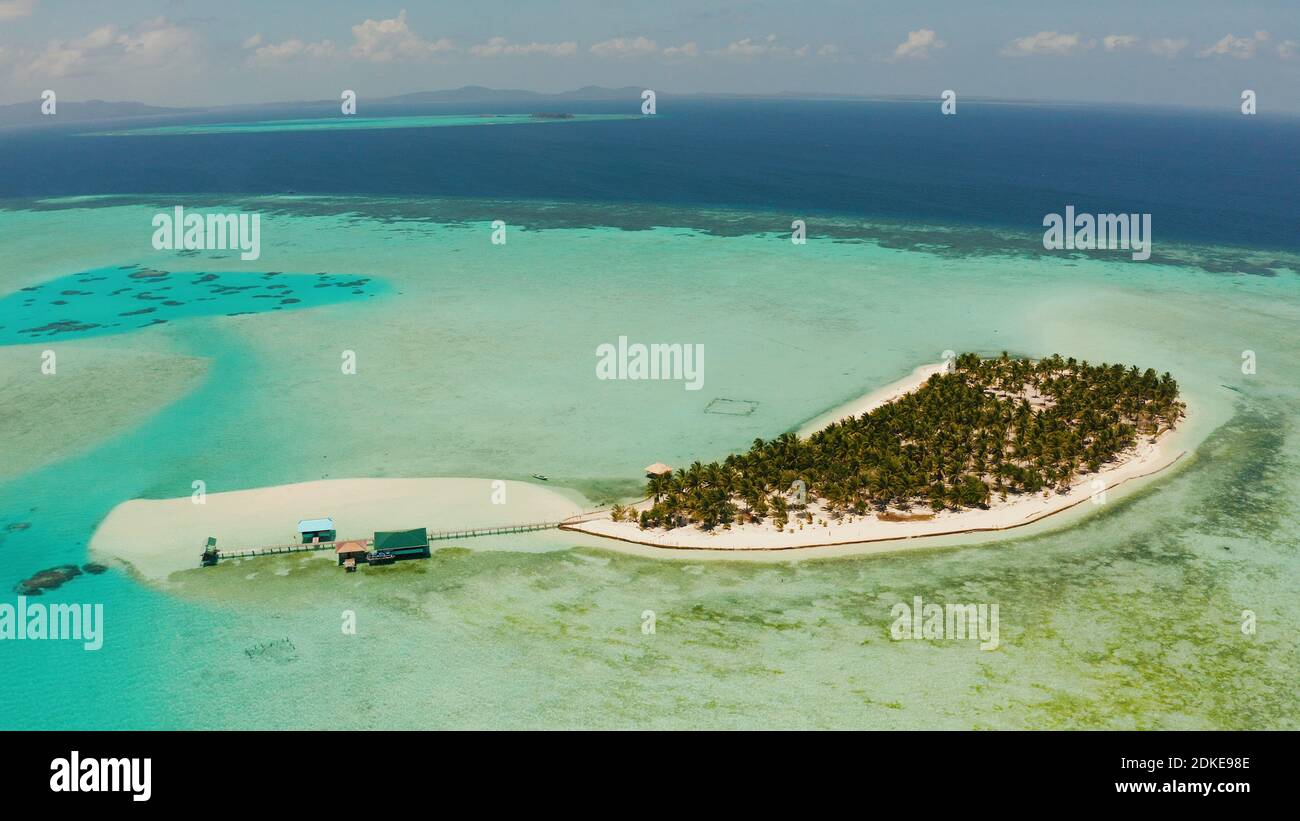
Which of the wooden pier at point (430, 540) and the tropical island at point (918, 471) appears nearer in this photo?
the wooden pier at point (430, 540)

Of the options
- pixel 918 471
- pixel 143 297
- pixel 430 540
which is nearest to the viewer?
pixel 430 540

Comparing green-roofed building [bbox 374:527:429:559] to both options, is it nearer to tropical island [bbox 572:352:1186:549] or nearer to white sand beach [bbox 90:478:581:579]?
white sand beach [bbox 90:478:581:579]

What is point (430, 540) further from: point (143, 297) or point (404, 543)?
point (143, 297)

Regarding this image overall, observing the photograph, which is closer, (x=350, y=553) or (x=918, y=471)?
(x=350, y=553)

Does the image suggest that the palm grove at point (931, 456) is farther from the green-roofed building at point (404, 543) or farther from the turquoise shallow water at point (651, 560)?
the green-roofed building at point (404, 543)

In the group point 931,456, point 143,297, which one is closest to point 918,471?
point 931,456

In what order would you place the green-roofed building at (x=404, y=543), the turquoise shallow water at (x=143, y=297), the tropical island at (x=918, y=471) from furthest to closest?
the turquoise shallow water at (x=143, y=297) < the tropical island at (x=918, y=471) < the green-roofed building at (x=404, y=543)

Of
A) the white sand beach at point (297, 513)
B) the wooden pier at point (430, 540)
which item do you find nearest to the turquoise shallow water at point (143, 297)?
the white sand beach at point (297, 513)
